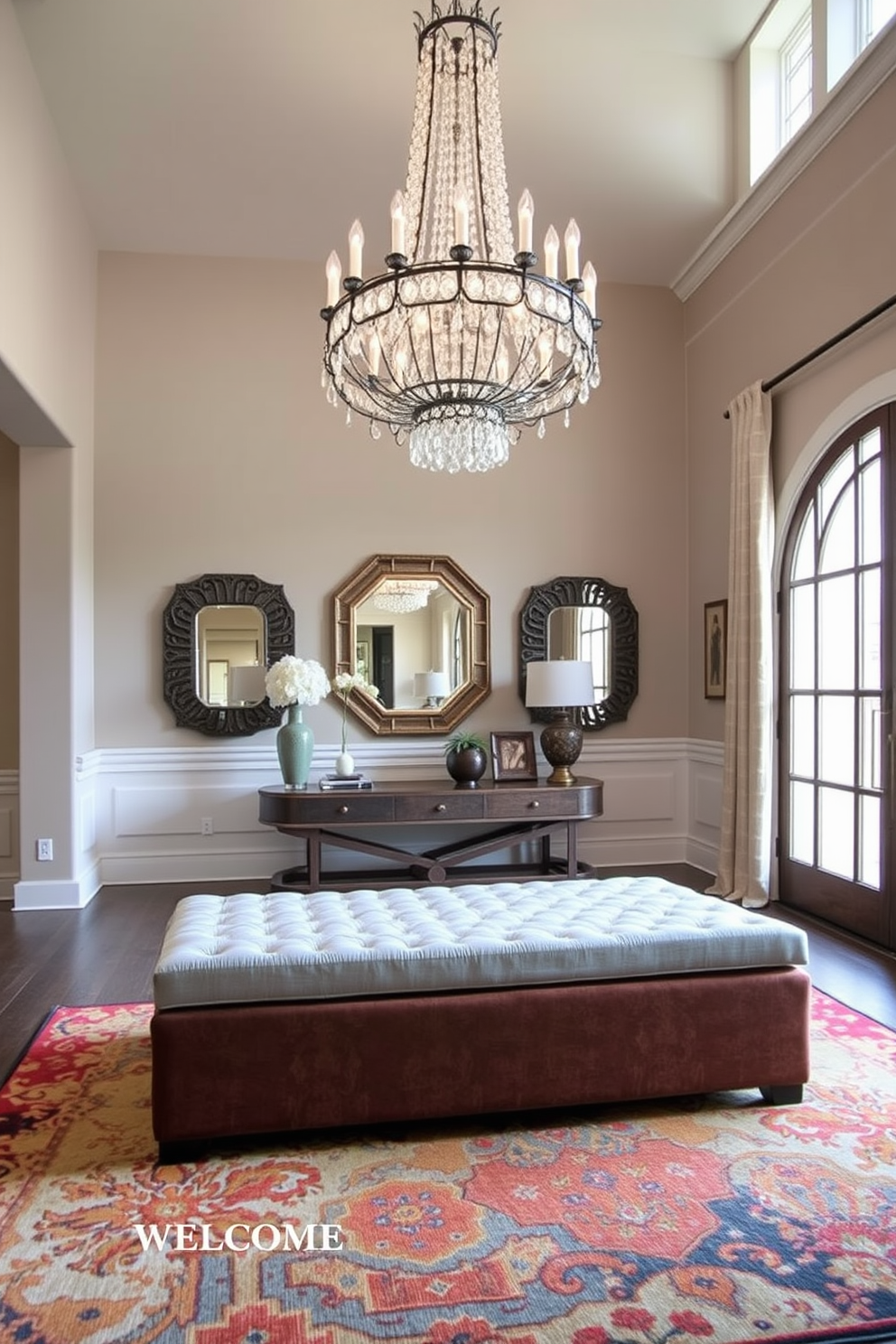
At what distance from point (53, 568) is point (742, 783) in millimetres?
4048

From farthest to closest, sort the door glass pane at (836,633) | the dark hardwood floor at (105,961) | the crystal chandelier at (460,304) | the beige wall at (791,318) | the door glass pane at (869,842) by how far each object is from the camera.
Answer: the door glass pane at (836,633)
the door glass pane at (869,842)
the beige wall at (791,318)
the dark hardwood floor at (105,961)
the crystal chandelier at (460,304)

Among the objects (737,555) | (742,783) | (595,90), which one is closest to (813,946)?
(742,783)

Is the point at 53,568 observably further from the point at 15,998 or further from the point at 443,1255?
the point at 443,1255

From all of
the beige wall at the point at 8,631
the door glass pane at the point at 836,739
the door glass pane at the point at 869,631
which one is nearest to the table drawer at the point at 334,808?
the beige wall at the point at 8,631

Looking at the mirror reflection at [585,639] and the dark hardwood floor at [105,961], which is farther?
the mirror reflection at [585,639]

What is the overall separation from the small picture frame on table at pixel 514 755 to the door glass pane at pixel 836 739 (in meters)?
1.73

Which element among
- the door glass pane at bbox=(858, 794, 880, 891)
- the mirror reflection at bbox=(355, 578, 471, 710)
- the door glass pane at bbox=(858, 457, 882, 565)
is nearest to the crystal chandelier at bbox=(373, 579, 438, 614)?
the mirror reflection at bbox=(355, 578, 471, 710)

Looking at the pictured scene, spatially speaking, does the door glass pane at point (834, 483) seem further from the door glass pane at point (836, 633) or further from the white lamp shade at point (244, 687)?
the white lamp shade at point (244, 687)

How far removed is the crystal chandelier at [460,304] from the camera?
107 inches

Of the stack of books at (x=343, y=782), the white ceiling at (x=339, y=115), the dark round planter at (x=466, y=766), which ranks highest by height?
the white ceiling at (x=339, y=115)

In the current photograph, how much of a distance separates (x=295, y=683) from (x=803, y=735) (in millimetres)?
2837

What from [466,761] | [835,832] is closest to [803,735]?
[835,832]

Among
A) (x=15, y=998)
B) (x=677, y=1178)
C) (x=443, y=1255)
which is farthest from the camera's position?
(x=15, y=998)

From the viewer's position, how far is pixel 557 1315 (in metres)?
1.69
